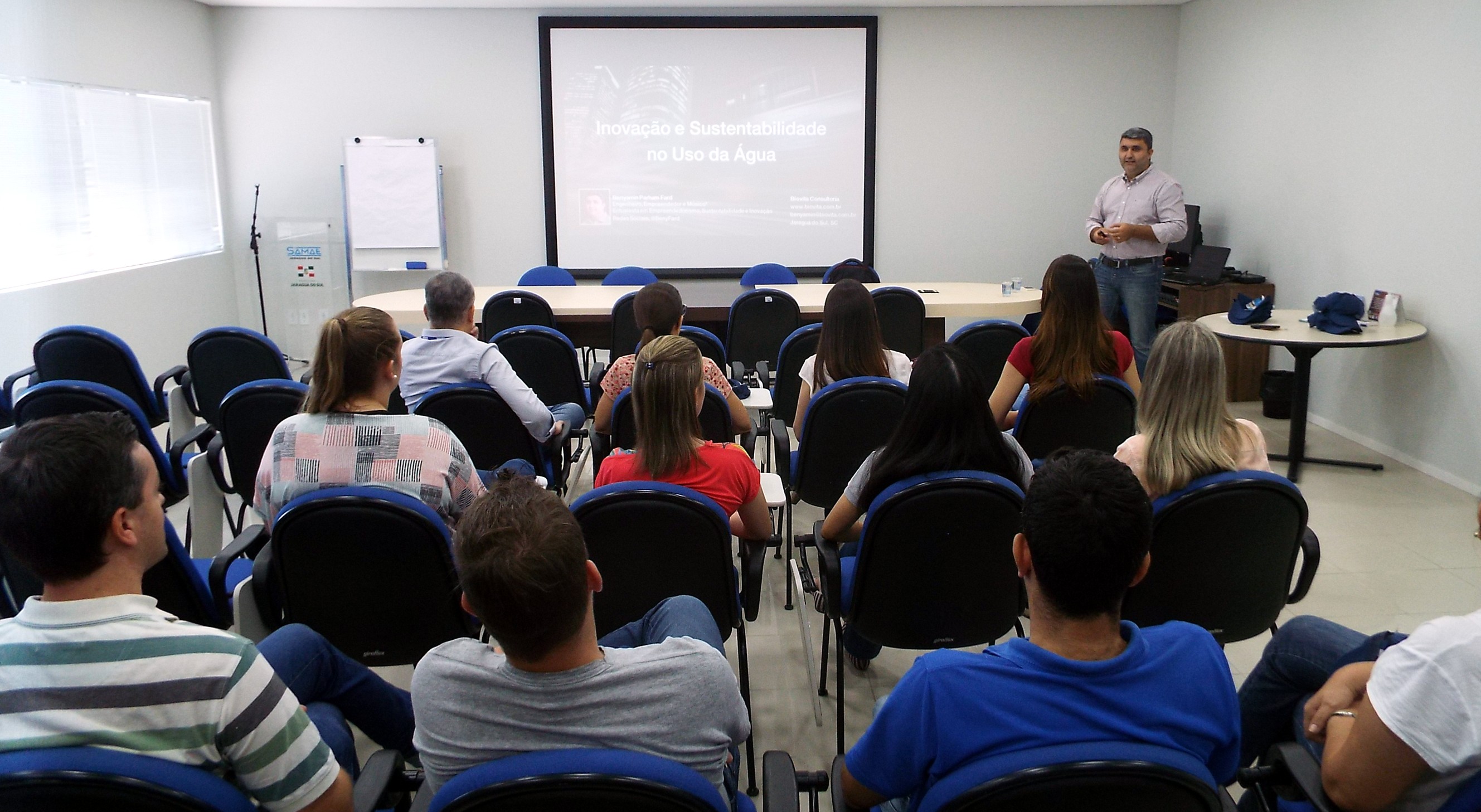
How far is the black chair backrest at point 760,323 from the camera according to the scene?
550 centimetres

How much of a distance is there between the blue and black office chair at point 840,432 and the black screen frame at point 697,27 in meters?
5.56

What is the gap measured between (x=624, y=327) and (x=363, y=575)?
3.30 meters

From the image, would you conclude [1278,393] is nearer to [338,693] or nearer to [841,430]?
[841,430]

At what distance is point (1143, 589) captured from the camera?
240 cm

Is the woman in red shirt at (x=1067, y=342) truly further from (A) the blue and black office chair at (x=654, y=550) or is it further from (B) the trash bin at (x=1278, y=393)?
(B) the trash bin at (x=1278, y=393)

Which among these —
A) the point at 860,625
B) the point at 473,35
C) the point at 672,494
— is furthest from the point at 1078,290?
the point at 473,35

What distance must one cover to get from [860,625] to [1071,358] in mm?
1480

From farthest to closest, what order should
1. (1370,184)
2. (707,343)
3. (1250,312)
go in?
1. (1370,184)
2. (1250,312)
3. (707,343)

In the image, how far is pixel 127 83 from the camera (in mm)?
7055

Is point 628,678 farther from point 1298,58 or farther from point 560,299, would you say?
point 1298,58

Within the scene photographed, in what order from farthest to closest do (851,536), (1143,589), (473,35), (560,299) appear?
(473,35), (560,299), (851,536), (1143,589)

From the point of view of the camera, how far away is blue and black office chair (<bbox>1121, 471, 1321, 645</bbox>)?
2.27 meters

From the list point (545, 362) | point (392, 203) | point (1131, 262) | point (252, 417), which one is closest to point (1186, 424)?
point (545, 362)

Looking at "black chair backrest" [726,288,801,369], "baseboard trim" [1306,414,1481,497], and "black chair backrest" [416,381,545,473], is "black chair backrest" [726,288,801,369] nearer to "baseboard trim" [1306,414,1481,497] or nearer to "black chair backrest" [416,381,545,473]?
"black chair backrest" [416,381,545,473]
